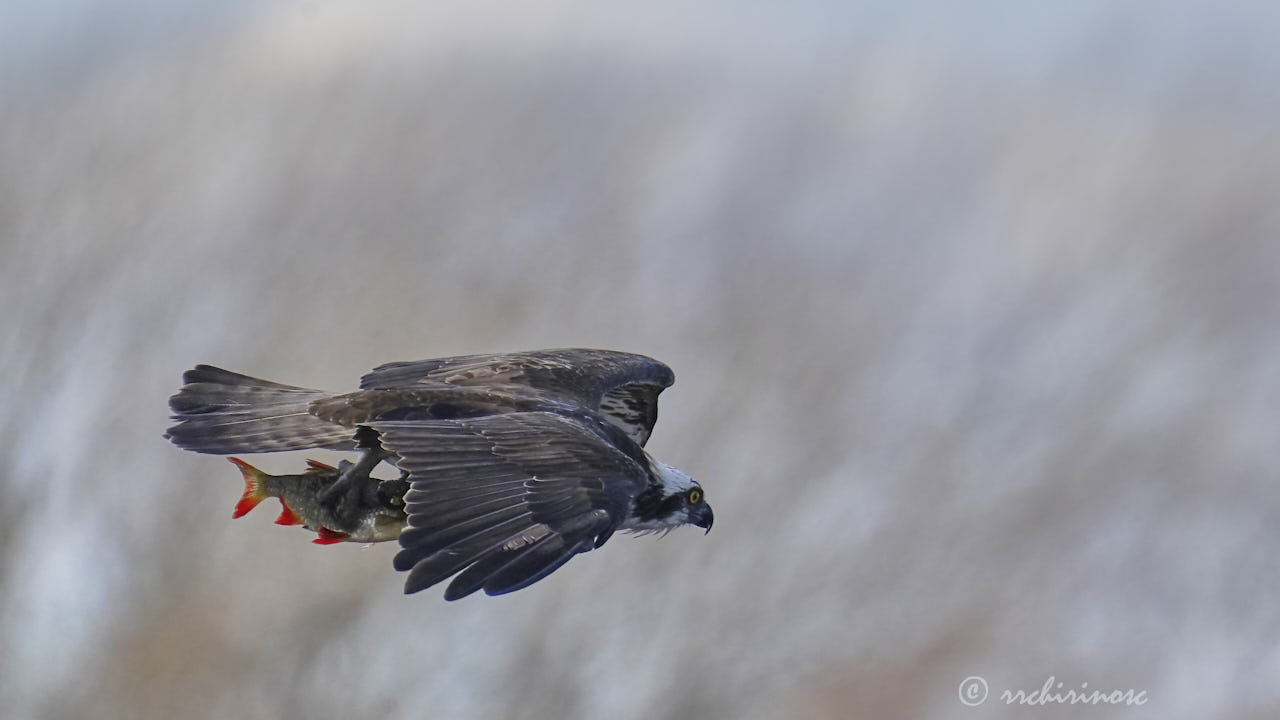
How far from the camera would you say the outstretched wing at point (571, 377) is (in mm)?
17750

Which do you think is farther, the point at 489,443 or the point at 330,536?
the point at 330,536

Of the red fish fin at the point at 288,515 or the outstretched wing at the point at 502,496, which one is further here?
the red fish fin at the point at 288,515

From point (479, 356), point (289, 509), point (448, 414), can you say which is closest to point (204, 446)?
point (289, 509)

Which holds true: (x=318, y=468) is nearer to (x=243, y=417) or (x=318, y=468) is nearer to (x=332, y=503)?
(x=332, y=503)

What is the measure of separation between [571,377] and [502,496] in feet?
14.1

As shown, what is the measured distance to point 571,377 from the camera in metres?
18.0

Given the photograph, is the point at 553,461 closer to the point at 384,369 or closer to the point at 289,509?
the point at 289,509

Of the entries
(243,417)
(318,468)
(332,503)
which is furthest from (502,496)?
(243,417)

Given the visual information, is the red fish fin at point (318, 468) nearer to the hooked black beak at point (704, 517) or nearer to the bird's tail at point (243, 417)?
the bird's tail at point (243, 417)

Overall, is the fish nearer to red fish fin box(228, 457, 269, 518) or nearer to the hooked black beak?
red fish fin box(228, 457, 269, 518)

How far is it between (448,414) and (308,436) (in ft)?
5.12

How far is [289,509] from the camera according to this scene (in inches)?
625

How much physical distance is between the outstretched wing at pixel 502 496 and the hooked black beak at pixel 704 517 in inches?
50.8

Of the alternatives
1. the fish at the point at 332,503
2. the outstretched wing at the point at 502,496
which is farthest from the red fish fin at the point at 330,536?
the outstretched wing at the point at 502,496
